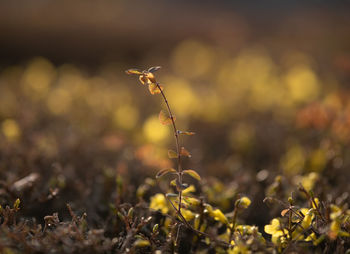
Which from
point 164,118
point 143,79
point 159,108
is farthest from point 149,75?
point 159,108

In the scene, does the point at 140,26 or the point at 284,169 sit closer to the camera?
the point at 284,169

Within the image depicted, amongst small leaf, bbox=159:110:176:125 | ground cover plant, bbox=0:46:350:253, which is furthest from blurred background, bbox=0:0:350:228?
small leaf, bbox=159:110:176:125

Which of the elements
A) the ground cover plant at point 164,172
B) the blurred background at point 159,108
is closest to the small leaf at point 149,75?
the ground cover plant at point 164,172

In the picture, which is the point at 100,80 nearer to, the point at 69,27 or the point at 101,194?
the point at 101,194

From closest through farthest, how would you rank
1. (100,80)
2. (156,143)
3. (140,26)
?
(156,143) < (100,80) < (140,26)

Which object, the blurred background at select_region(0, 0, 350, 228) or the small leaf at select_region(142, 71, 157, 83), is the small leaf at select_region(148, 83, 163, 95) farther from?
the blurred background at select_region(0, 0, 350, 228)

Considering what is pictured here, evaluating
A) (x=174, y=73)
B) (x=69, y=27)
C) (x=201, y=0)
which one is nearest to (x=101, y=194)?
(x=174, y=73)
